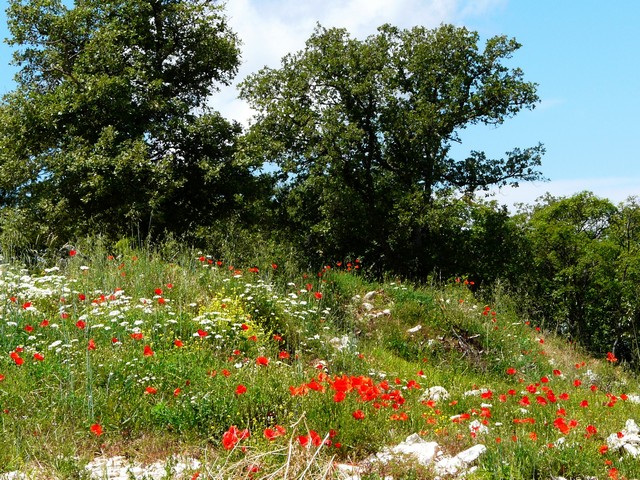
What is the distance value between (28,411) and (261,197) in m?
15.6

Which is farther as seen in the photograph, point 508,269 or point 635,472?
point 508,269

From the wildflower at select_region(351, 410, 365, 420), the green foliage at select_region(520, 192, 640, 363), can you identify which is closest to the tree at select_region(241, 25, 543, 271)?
the green foliage at select_region(520, 192, 640, 363)

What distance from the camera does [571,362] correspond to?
12086 mm

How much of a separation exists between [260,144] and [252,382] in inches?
666

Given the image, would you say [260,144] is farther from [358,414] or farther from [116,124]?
[358,414]

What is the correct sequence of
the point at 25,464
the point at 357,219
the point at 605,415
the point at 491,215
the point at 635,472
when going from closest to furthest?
1. the point at 25,464
2. the point at 635,472
3. the point at 605,415
4. the point at 357,219
5. the point at 491,215

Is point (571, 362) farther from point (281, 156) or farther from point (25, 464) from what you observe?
point (281, 156)

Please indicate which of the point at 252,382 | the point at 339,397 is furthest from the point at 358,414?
the point at 252,382

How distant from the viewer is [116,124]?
18.5 m

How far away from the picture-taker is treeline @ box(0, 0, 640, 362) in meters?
18.3

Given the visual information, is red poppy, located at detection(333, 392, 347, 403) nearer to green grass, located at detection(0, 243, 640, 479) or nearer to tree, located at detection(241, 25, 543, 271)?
green grass, located at detection(0, 243, 640, 479)

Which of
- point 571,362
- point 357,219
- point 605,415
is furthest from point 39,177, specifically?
point 605,415

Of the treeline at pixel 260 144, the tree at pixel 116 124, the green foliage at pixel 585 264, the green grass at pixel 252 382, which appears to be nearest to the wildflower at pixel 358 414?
the green grass at pixel 252 382

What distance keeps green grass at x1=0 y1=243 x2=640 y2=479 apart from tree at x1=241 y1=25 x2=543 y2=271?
40.5 ft
